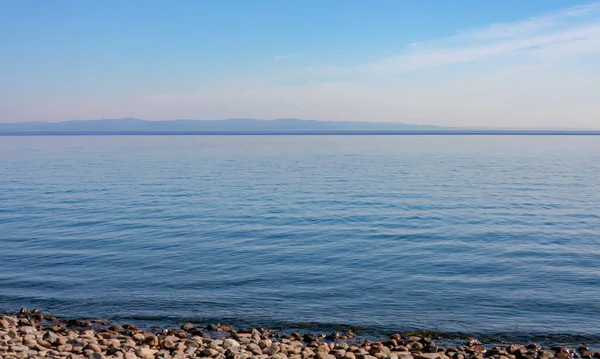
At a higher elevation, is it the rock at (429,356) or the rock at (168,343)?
the rock at (168,343)

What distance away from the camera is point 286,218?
1111 inches

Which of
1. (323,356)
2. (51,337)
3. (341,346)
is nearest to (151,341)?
(51,337)

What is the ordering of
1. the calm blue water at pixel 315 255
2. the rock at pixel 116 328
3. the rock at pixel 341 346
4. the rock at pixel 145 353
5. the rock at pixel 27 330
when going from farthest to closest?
the calm blue water at pixel 315 255
the rock at pixel 116 328
the rock at pixel 27 330
the rock at pixel 341 346
the rock at pixel 145 353

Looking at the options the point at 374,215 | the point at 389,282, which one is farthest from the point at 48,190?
the point at 389,282

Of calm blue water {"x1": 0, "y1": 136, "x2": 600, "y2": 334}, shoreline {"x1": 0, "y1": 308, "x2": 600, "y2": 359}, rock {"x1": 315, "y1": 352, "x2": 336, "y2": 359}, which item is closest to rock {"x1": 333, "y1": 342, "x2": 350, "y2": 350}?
shoreline {"x1": 0, "y1": 308, "x2": 600, "y2": 359}

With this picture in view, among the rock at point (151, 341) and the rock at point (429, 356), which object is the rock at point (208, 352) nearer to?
the rock at point (151, 341)

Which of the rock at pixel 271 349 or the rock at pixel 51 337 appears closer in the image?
the rock at pixel 271 349

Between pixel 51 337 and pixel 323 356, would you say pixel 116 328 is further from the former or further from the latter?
pixel 323 356

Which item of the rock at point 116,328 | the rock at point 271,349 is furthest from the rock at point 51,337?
the rock at point 271,349

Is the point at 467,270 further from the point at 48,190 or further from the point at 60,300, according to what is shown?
the point at 48,190

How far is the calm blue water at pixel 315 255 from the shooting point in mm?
15539

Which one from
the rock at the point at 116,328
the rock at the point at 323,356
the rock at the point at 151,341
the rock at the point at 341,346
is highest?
the rock at the point at 323,356

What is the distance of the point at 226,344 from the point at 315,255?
9.30 m

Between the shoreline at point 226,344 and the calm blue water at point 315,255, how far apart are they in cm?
92
